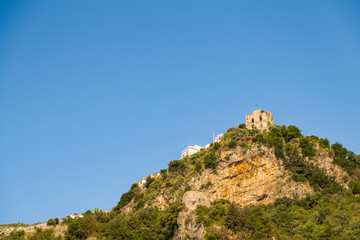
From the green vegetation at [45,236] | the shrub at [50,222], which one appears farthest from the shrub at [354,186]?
the shrub at [50,222]

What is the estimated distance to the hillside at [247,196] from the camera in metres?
51.8

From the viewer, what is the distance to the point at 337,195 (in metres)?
57.9

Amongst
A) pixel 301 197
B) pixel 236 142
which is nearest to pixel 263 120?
pixel 236 142

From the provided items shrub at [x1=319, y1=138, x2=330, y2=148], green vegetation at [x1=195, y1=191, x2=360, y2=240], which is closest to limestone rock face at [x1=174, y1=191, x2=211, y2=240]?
green vegetation at [x1=195, y1=191, x2=360, y2=240]

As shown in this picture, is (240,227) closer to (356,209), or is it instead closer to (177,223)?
(177,223)

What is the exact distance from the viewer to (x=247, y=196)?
6147 centimetres

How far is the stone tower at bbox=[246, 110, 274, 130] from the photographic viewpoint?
76.2 meters

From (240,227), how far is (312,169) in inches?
647

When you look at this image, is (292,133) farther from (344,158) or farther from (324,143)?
(344,158)

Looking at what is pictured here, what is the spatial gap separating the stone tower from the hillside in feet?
18.6

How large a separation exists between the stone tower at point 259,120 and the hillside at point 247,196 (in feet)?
18.6

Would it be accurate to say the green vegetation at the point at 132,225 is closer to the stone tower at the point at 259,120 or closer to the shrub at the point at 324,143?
the shrub at the point at 324,143

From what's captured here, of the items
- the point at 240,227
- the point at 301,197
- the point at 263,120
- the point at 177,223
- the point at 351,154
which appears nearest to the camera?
the point at 240,227

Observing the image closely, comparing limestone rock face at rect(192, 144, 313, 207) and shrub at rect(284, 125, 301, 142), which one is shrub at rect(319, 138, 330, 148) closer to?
shrub at rect(284, 125, 301, 142)
